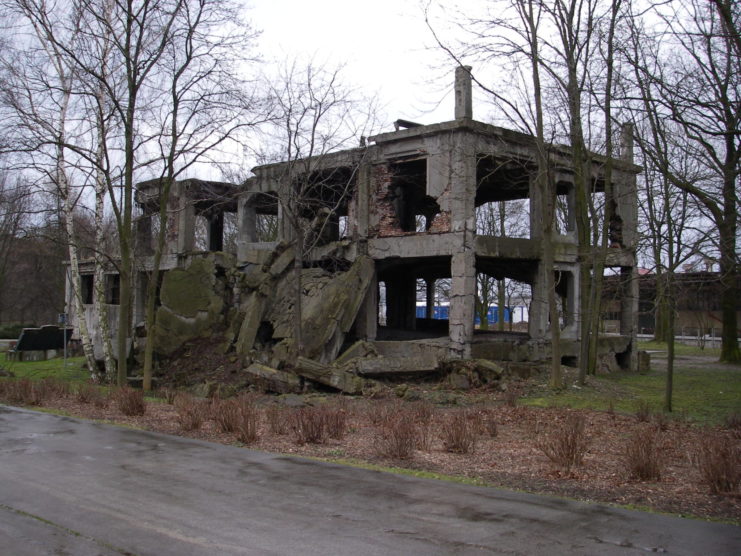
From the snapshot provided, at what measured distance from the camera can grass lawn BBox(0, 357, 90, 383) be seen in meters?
25.9

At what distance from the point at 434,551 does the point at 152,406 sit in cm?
1061

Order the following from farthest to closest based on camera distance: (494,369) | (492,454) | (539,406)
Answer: (494,369) → (539,406) → (492,454)

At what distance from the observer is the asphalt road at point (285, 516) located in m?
5.25

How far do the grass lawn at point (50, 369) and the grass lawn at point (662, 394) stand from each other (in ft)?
57.1

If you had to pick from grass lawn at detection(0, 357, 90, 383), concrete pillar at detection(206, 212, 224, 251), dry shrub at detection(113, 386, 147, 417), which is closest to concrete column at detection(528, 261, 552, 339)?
dry shrub at detection(113, 386, 147, 417)

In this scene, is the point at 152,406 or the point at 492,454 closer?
the point at 492,454

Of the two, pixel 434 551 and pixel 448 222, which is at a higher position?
pixel 448 222

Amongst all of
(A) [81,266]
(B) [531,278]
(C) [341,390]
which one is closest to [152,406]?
(C) [341,390]

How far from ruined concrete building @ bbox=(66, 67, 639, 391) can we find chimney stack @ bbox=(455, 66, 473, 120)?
4 cm

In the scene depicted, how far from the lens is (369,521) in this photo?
595cm

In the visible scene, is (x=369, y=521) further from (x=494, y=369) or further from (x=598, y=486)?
(x=494, y=369)

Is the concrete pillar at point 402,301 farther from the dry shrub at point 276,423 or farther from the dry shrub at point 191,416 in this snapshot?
the dry shrub at point 276,423

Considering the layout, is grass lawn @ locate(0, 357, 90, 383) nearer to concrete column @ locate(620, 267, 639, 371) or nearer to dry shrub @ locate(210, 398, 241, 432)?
dry shrub @ locate(210, 398, 241, 432)

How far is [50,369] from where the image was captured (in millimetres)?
28844
